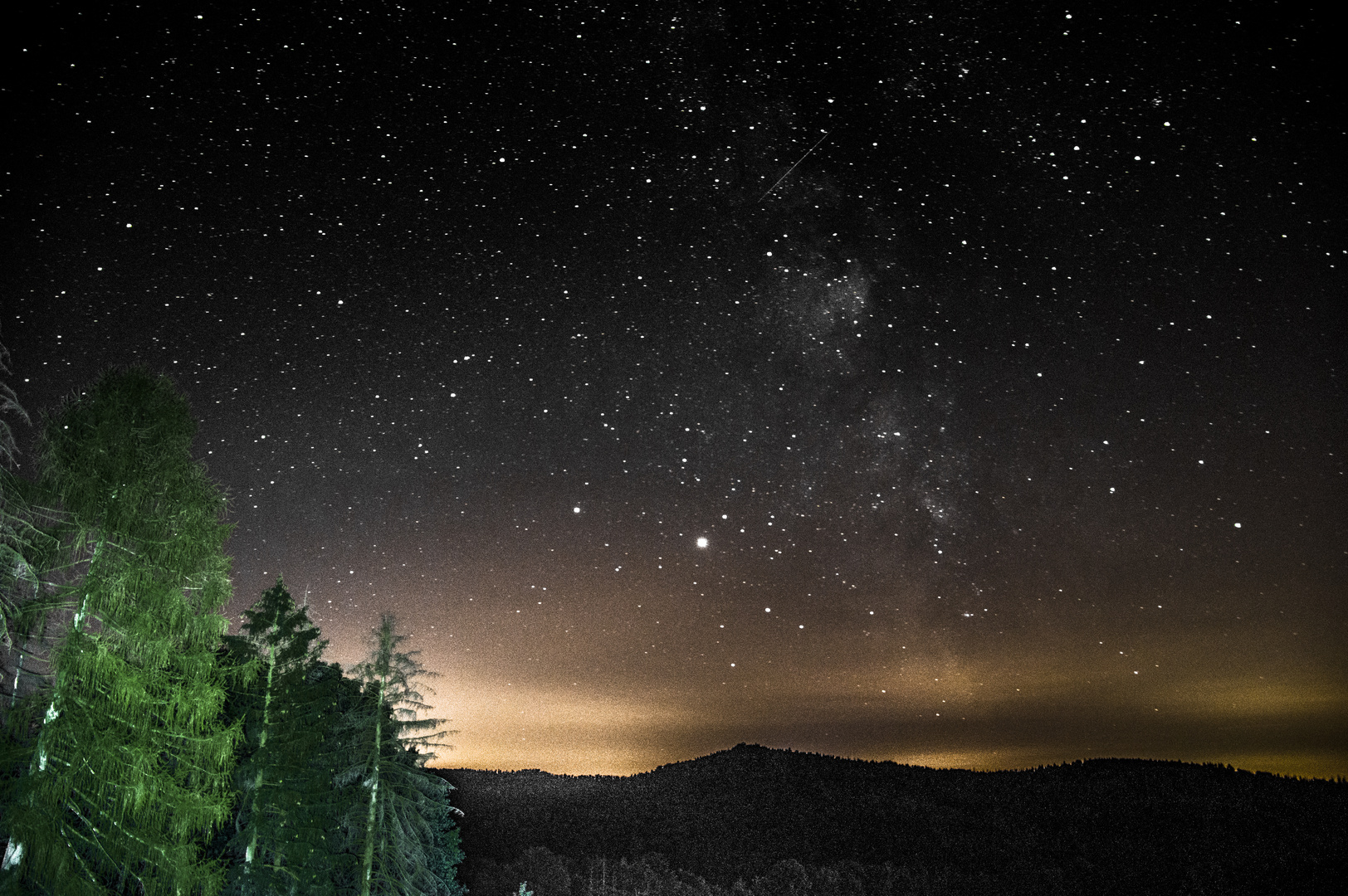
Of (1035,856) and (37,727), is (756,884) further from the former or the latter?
(37,727)

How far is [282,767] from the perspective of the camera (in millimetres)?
16562

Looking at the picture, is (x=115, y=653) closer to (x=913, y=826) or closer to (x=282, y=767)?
(x=282, y=767)

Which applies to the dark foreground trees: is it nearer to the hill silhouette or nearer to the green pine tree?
the green pine tree

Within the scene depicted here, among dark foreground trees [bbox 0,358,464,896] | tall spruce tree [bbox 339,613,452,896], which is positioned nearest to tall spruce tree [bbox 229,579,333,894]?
tall spruce tree [bbox 339,613,452,896]

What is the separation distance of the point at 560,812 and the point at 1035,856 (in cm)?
5637

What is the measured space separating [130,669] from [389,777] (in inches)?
568

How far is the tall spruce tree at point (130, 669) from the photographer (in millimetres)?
8047

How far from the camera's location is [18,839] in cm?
760

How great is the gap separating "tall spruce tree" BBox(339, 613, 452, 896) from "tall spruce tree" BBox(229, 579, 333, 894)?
1095mm

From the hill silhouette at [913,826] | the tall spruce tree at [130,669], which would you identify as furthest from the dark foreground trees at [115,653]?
the hill silhouette at [913,826]

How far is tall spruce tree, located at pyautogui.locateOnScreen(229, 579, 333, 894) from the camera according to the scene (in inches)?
623

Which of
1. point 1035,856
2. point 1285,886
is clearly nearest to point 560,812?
point 1035,856

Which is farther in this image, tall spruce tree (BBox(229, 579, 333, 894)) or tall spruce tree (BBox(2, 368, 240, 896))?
tall spruce tree (BBox(229, 579, 333, 894))

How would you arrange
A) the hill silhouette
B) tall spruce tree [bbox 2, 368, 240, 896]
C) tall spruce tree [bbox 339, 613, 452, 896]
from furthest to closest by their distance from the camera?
the hill silhouette, tall spruce tree [bbox 339, 613, 452, 896], tall spruce tree [bbox 2, 368, 240, 896]
